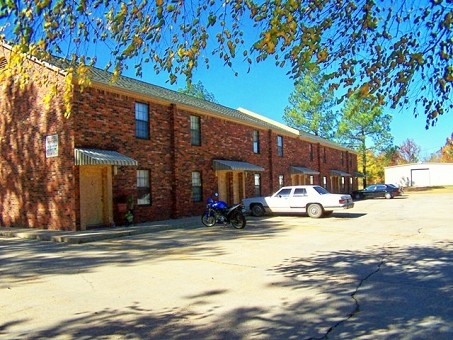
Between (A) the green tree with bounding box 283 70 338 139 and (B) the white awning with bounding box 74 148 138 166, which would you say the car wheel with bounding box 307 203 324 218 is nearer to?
(B) the white awning with bounding box 74 148 138 166

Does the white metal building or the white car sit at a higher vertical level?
the white metal building

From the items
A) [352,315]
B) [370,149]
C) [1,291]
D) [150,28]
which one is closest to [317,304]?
[352,315]

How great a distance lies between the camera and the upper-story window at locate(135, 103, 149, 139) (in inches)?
707

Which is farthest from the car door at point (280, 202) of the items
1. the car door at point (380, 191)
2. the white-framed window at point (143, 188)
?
the car door at point (380, 191)

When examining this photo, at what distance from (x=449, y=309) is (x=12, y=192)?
17077 millimetres

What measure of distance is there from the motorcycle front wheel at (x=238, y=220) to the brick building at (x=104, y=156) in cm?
403

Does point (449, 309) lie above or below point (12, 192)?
below

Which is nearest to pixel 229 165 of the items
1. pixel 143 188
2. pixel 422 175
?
pixel 143 188

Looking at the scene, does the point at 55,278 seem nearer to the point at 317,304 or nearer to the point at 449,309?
the point at 317,304

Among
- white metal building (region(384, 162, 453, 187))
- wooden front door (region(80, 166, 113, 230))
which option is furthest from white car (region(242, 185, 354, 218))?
white metal building (region(384, 162, 453, 187))

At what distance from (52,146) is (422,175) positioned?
5996cm

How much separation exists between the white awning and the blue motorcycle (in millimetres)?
3568

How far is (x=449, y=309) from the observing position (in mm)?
5453

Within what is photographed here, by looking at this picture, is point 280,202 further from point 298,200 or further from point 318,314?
point 318,314
